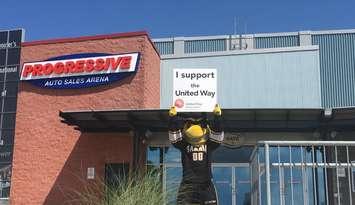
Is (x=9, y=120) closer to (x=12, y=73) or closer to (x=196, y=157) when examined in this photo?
(x=12, y=73)

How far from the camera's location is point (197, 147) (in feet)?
39.8

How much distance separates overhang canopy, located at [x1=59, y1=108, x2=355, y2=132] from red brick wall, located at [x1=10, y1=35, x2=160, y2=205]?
721 millimetres

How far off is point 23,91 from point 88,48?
111 inches

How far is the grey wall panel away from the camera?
23.9 m

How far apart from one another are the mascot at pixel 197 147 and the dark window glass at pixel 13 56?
17113 mm

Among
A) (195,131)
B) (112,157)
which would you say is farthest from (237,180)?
(195,131)

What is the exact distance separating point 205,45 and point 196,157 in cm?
1938

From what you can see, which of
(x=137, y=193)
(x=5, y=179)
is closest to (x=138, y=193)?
(x=137, y=193)

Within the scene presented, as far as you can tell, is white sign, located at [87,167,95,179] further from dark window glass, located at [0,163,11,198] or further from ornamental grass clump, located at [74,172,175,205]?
ornamental grass clump, located at [74,172,175,205]

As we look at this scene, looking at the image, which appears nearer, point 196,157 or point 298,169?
point 298,169

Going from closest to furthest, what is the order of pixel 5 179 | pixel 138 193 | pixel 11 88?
pixel 138 193 < pixel 5 179 < pixel 11 88

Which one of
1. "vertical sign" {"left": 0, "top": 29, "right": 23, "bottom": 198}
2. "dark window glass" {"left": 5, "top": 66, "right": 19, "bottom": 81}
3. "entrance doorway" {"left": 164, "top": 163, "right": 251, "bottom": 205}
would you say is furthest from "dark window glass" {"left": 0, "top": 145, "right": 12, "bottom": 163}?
"entrance doorway" {"left": 164, "top": 163, "right": 251, "bottom": 205}

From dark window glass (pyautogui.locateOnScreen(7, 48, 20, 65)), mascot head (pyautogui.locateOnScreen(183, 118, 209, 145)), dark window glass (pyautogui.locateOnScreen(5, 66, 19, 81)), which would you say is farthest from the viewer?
dark window glass (pyautogui.locateOnScreen(7, 48, 20, 65))

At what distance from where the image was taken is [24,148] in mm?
21703
